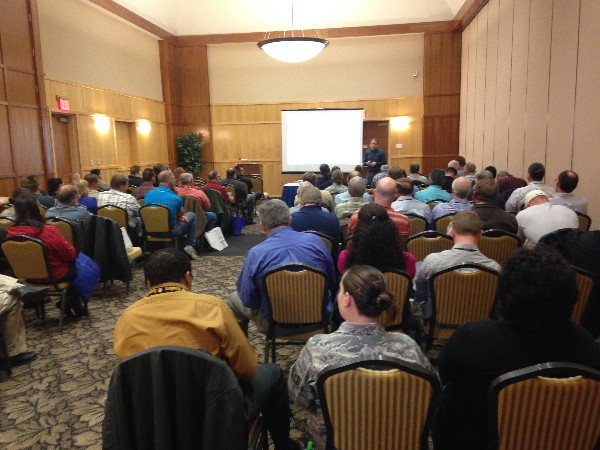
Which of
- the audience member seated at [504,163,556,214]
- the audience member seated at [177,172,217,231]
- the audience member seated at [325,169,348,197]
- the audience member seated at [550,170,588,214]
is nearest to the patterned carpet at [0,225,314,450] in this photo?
the audience member seated at [177,172,217,231]

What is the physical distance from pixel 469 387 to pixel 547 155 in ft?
21.0

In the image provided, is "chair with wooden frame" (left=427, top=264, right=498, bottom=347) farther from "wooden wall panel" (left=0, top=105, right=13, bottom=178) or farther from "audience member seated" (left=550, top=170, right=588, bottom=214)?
"wooden wall panel" (left=0, top=105, right=13, bottom=178)

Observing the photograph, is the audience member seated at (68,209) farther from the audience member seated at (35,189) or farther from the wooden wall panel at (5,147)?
the wooden wall panel at (5,147)

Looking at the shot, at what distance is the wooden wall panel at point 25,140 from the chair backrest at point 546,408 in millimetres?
9106

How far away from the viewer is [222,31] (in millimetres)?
14523

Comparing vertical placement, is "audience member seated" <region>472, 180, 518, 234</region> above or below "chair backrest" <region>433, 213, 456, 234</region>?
above

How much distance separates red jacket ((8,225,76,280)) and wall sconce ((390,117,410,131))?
38.5 ft

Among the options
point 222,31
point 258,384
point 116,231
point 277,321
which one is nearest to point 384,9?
point 222,31

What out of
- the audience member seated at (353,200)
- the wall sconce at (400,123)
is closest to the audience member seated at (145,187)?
the audience member seated at (353,200)

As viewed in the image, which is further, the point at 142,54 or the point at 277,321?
the point at 142,54

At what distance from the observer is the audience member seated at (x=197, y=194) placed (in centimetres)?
768

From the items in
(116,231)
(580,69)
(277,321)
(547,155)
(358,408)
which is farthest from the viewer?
(547,155)

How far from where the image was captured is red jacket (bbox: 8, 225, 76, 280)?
4211mm

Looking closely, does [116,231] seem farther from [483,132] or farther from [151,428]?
[483,132]
